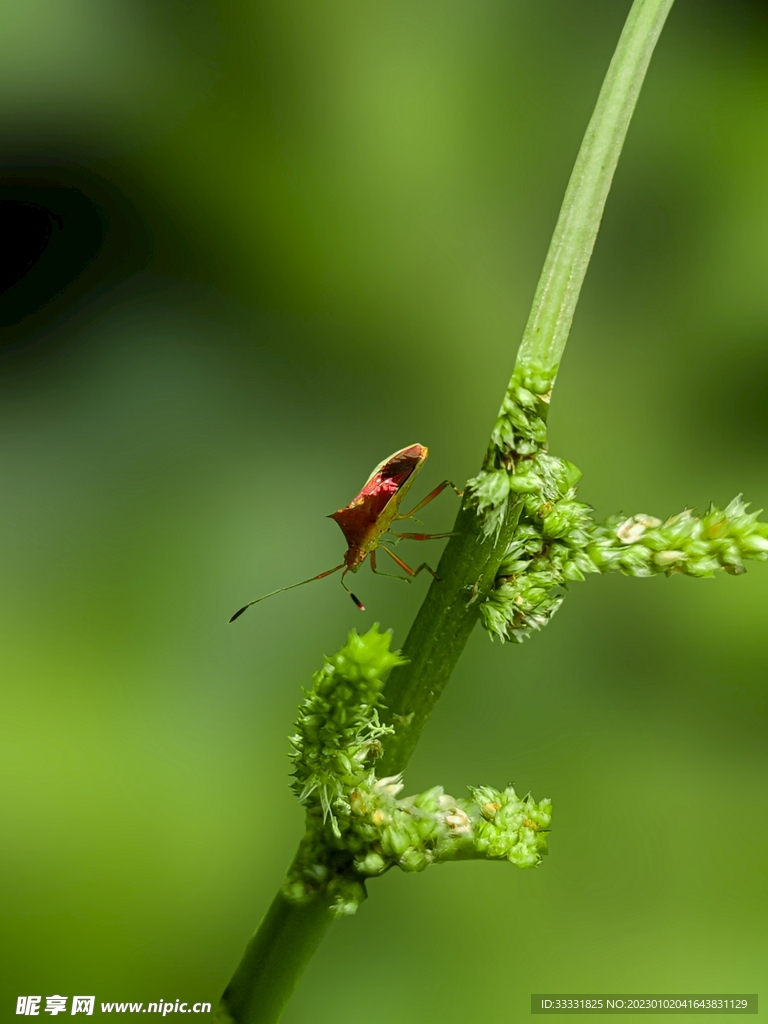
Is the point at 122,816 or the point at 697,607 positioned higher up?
the point at 697,607

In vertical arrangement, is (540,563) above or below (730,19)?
below

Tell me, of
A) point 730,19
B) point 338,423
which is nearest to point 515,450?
point 338,423

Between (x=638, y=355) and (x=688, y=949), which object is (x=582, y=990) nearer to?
(x=688, y=949)

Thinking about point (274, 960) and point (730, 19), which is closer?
point (274, 960)

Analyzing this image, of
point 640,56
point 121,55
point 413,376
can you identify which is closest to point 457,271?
point 413,376

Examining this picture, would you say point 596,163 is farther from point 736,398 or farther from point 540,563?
point 736,398
